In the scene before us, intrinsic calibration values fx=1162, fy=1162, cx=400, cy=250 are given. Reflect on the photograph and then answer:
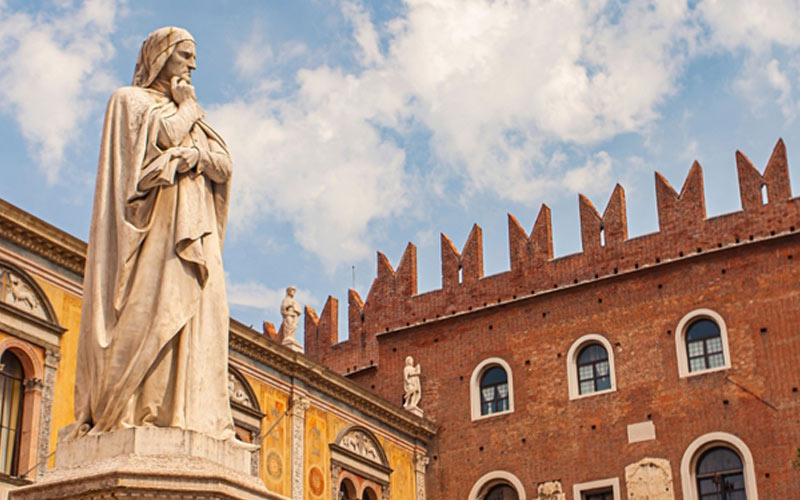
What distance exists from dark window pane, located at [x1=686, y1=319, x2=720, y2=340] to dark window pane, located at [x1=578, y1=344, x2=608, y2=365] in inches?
66.5

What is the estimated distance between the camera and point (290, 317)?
784 inches

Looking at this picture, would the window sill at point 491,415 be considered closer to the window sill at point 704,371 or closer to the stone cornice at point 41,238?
the window sill at point 704,371

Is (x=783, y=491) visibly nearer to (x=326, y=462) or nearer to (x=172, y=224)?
(x=326, y=462)

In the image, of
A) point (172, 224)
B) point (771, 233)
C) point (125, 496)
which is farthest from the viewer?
point (771, 233)

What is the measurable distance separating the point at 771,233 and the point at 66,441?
1925cm

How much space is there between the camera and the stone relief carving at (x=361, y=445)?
20958 mm

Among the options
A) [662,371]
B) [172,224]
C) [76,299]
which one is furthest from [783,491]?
[172,224]

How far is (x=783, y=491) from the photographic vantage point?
19969mm

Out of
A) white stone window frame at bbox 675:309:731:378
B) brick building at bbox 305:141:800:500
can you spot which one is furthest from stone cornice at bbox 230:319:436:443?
white stone window frame at bbox 675:309:731:378

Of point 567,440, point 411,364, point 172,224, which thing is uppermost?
Result: point 411,364

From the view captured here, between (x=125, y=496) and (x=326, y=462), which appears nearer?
(x=125, y=496)

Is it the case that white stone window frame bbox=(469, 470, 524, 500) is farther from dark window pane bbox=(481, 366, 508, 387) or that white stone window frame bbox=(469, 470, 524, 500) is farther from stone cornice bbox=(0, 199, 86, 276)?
stone cornice bbox=(0, 199, 86, 276)

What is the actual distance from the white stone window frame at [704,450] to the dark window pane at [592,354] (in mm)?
2549

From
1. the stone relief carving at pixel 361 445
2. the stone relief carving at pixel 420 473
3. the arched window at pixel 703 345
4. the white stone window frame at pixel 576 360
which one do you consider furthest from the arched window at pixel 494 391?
the arched window at pixel 703 345
